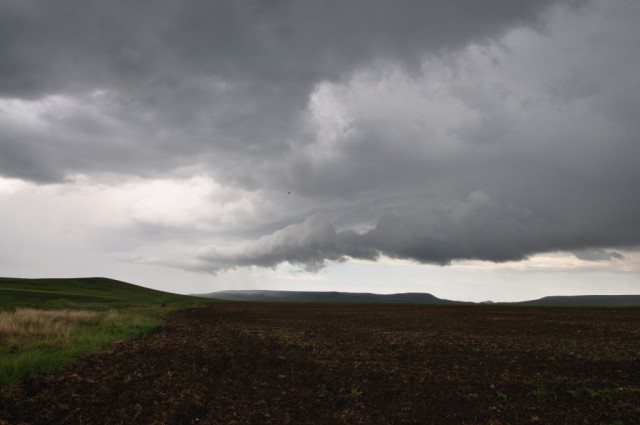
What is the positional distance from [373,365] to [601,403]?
8413 mm

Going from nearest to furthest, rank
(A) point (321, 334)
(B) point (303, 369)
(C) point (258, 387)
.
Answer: (C) point (258, 387), (B) point (303, 369), (A) point (321, 334)

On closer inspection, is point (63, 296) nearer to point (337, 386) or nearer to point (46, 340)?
point (46, 340)

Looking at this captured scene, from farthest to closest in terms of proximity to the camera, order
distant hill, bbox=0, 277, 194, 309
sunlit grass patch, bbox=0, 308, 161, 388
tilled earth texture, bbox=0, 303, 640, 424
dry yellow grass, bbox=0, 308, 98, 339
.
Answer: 1. distant hill, bbox=0, 277, 194, 309
2. dry yellow grass, bbox=0, 308, 98, 339
3. sunlit grass patch, bbox=0, 308, 161, 388
4. tilled earth texture, bbox=0, 303, 640, 424

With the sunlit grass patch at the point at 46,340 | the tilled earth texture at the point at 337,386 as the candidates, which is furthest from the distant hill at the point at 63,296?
the tilled earth texture at the point at 337,386

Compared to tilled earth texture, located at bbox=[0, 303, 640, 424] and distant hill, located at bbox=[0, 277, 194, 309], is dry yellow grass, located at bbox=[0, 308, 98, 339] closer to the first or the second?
tilled earth texture, located at bbox=[0, 303, 640, 424]

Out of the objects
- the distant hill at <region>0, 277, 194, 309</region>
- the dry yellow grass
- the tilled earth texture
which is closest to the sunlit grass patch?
the dry yellow grass

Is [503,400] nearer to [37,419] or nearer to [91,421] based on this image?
[91,421]

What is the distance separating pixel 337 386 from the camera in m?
14.8

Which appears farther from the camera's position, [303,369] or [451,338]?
[451,338]

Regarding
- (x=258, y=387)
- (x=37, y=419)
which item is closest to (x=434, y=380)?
(x=258, y=387)

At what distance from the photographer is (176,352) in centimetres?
2114

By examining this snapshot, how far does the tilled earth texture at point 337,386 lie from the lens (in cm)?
1145

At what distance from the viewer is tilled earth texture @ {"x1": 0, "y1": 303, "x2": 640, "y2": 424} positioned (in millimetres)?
11453

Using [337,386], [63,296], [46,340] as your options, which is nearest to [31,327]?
[46,340]
